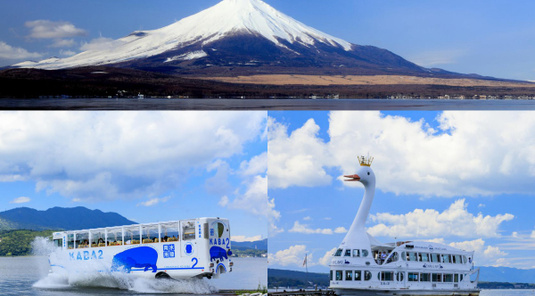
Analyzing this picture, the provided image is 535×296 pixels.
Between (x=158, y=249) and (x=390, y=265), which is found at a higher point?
(x=158, y=249)

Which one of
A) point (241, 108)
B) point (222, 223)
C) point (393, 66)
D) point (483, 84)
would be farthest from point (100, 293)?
point (483, 84)

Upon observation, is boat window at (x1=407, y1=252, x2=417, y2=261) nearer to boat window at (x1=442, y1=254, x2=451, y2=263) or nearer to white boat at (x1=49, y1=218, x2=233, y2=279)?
boat window at (x1=442, y1=254, x2=451, y2=263)

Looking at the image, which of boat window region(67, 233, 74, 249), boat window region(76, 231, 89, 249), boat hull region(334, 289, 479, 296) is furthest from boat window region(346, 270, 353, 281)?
boat window region(67, 233, 74, 249)

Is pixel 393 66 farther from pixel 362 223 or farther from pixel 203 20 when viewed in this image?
pixel 362 223

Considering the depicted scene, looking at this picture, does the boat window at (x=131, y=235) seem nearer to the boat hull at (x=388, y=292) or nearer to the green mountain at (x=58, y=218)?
the boat hull at (x=388, y=292)

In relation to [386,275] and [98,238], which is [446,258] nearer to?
[386,275]

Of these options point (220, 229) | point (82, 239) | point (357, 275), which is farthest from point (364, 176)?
point (82, 239)
